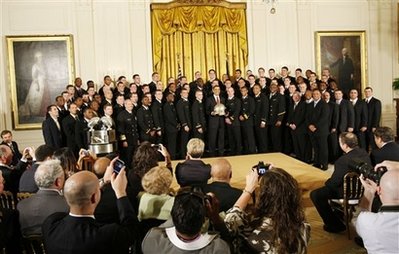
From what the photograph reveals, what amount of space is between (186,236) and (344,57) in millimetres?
12527

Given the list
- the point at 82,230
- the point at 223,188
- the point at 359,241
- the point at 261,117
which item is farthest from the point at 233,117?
the point at 82,230

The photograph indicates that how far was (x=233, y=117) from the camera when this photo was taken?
37.0 ft

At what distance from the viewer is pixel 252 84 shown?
12.1 meters

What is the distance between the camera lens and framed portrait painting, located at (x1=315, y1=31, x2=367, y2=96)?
14.1 m

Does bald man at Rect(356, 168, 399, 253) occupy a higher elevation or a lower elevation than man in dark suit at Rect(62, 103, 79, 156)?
lower

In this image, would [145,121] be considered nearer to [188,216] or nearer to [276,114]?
[276,114]

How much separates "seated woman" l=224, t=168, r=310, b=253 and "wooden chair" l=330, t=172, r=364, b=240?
7.82 ft

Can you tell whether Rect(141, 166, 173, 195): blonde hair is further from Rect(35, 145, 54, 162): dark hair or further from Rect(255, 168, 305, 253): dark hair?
Rect(35, 145, 54, 162): dark hair

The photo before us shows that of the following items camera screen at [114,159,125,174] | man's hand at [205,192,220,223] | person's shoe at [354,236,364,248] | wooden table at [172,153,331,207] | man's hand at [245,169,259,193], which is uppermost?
camera screen at [114,159,125,174]

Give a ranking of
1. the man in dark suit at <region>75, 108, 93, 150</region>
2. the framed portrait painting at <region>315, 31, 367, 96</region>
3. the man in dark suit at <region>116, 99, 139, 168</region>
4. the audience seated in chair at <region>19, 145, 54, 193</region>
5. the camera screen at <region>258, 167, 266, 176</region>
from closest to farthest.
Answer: the camera screen at <region>258, 167, 266, 176</region>, the audience seated in chair at <region>19, 145, 54, 193</region>, the man in dark suit at <region>75, 108, 93, 150</region>, the man in dark suit at <region>116, 99, 139, 168</region>, the framed portrait painting at <region>315, 31, 367, 96</region>

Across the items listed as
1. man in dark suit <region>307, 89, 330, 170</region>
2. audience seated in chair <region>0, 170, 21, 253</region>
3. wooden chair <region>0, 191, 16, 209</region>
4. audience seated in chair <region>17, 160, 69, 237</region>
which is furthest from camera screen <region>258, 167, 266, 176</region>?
man in dark suit <region>307, 89, 330, 170</region>

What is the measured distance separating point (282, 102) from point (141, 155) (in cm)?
699

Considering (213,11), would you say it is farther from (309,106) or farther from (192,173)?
(192,173)

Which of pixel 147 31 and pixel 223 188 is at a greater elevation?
pixel 147 31
